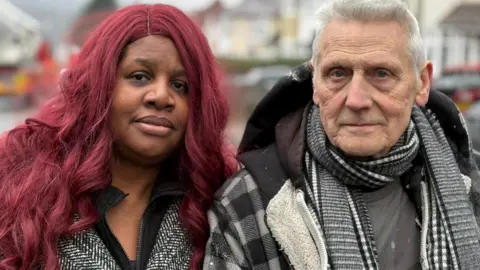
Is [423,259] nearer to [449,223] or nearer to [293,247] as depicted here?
[449,223]

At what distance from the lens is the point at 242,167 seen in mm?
2350

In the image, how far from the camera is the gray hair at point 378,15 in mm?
2084

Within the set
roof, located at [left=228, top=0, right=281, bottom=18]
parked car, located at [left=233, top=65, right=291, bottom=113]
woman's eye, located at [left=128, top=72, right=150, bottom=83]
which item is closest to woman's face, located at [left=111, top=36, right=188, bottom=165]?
woman's eye, located at [left=128, top=72, right=150, bottom=83]

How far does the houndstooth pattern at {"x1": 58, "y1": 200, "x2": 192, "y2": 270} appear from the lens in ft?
7.13

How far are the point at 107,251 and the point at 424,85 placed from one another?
4.20ft

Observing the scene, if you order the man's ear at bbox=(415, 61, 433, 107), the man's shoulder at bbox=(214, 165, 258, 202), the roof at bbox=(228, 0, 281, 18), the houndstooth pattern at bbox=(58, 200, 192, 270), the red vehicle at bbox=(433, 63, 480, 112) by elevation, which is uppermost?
the man's ear at bbox=(415, 61, 433, 107)

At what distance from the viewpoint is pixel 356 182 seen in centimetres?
217

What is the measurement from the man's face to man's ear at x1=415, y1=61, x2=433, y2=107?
0.25 feet

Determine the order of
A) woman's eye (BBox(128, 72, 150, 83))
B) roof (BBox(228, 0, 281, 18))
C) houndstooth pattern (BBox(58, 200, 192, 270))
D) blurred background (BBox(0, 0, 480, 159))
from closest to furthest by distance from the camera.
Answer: houndstooth pattern (BBox(58, 200, 192, 270)), woman's eye (BBox(128, 72, 150, 83)), blurred background (BBox(0, 0, 480, 159)), roof (BBox(228, 0, 281, 18))

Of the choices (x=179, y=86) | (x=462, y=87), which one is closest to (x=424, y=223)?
(x=179, y=86)

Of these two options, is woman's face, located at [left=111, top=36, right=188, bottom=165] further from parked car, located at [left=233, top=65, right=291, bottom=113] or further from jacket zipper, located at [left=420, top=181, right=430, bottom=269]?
parked car, located at [left=233, top=65, right=291, bottom=113]

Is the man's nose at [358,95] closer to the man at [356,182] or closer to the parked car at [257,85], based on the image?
the man at [356,182]

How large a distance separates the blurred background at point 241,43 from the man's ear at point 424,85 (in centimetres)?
43

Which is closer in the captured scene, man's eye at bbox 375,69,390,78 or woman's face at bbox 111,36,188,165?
man's eye at bbox 375,69,390,78
